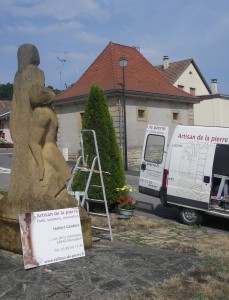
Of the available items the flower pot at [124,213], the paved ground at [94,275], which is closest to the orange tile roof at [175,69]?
the flower pot at [124,213]

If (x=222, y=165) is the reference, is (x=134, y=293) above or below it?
below

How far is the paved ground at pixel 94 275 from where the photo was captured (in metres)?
4.55

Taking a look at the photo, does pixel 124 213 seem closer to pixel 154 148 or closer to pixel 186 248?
pixel 154 148

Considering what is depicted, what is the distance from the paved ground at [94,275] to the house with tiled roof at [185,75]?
31.6 m

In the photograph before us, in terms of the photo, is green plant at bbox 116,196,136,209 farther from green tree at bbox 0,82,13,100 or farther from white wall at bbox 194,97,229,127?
green tree at bbox 0,82,13,100

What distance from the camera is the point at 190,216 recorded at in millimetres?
9883

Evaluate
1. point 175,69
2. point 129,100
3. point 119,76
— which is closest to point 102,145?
point 129,100

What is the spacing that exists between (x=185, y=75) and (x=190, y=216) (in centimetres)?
2997

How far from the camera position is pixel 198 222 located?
9789 millimetres

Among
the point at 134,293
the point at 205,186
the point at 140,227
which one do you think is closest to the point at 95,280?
the point at 134,293

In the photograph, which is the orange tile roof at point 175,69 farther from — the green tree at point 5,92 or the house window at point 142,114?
the green tree at point 5,92

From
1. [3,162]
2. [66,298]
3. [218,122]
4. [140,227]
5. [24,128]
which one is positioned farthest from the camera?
[218,122]

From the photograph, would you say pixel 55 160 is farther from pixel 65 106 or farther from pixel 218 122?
pixel 218 122

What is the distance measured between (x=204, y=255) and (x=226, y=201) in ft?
9.56
